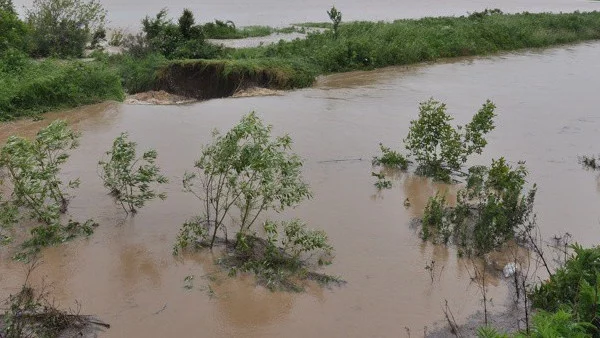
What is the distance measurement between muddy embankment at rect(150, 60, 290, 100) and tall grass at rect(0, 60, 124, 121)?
2136mm

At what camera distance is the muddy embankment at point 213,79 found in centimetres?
1609

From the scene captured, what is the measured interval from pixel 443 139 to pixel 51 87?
8673 millimetres

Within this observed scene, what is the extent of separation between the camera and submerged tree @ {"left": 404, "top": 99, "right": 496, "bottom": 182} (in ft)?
30.0

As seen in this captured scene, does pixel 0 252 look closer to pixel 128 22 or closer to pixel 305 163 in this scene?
pixel 305 163

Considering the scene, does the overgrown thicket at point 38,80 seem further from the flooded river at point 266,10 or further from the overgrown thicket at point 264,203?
the flooded river at point 266,10

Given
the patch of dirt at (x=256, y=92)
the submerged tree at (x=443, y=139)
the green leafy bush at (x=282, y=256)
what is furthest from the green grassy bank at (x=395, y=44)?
the green leafy bush at (x=282, y=256)

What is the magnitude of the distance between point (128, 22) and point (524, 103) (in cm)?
2163

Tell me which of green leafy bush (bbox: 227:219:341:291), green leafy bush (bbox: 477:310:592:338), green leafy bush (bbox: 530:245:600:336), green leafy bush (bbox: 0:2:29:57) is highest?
green leafy bush (bbox: 0:2:29:57)

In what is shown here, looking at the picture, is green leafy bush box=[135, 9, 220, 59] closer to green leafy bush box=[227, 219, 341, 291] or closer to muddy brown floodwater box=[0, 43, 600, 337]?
muddy brown floodwater box=[0, 43, 600, 337]

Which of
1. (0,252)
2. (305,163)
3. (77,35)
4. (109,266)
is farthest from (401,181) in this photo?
(77,35)

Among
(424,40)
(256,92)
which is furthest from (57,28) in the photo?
(424,40)

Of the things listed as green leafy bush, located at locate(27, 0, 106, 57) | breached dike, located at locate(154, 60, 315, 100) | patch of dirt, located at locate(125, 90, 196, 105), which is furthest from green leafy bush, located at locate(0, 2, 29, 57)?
breached dike, located at locate(154, 60, 315, 100)

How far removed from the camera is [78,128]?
1176 centimetres

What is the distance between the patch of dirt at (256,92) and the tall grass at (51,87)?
3.03 m
